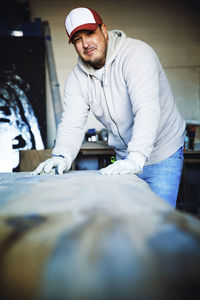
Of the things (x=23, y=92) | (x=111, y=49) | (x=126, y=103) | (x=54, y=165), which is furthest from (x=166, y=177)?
(x=23, y=92)

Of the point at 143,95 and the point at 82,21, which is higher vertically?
the point at 82,21

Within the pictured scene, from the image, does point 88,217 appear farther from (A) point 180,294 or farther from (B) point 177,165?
(B) point 177,165

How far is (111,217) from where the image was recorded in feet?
1.53

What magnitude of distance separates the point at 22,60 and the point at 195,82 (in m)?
2.14

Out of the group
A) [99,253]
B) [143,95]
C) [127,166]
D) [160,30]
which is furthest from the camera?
[160,30]

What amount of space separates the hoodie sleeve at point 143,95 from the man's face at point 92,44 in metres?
0.15

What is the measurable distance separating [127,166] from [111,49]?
0.63 metres

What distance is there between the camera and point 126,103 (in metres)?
1.38

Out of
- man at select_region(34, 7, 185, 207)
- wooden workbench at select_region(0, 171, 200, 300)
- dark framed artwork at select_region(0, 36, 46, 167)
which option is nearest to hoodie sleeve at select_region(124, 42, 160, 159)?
man at select_region(34, 7, 185, 207)

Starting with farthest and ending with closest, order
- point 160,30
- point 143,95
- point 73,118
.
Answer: point 160,30 → point 73,118 → point 143,95

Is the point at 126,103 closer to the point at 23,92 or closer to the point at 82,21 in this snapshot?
the point at 82,21

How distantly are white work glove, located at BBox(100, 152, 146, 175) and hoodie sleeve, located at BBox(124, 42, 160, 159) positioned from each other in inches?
1.2

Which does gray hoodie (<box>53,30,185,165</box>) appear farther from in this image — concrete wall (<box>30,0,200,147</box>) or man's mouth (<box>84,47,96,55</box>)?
concrete wall (<box>30,0,200,147</box>)

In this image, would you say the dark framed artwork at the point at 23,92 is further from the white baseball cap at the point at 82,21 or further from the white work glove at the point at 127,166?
the white work glove at the point at 127,166
